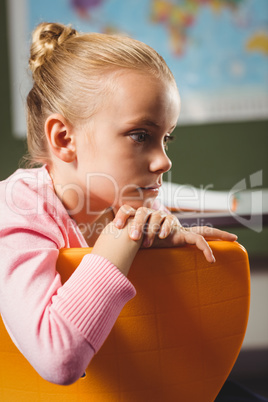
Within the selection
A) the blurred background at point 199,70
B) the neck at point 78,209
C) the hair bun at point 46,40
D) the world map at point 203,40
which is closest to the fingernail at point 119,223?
the neck at point 78,209

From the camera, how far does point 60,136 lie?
774mm

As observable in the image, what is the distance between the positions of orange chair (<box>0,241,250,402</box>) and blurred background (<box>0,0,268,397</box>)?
1799mm

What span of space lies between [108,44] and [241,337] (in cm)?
53

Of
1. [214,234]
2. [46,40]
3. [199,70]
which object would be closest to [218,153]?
[199,70]

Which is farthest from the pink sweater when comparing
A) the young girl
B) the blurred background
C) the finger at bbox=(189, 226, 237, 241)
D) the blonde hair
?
the blurred background

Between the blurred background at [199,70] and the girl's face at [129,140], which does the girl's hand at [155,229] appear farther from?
the blurred background at [199,70]

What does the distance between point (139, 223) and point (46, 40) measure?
0.47 meters

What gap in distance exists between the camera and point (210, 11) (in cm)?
239

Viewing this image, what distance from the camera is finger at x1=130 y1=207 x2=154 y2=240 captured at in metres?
0.56

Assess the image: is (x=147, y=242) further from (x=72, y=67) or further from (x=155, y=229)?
(x=72, y=67)

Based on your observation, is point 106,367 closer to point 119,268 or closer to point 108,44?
point 119,268

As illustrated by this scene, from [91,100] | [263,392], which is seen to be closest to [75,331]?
[91,100]

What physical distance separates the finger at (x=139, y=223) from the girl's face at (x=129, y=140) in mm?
137

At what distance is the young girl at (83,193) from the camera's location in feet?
1.62
